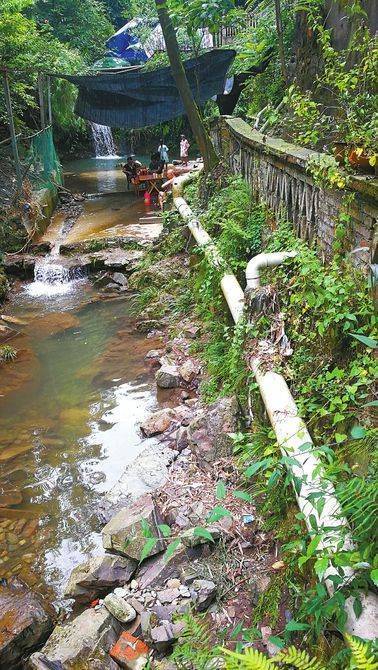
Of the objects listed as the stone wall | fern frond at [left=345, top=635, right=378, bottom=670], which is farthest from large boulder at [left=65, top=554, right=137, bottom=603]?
the stone wall

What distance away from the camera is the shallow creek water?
425cm

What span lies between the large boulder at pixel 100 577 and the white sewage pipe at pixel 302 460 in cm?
145

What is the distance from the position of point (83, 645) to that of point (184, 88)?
8480mm

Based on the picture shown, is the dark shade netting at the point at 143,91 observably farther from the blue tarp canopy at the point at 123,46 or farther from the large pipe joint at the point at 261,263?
the blue tarp canopy at the point at 123,46

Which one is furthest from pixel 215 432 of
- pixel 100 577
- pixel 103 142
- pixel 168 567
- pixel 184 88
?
pixel 103 142

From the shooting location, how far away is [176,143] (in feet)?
82.8

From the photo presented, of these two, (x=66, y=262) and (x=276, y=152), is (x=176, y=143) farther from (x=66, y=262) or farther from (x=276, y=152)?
(x=276, y=152)

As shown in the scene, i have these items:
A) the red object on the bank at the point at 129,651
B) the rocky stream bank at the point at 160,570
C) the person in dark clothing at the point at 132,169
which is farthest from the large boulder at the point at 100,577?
the person in dark clothing at the point at 132,169

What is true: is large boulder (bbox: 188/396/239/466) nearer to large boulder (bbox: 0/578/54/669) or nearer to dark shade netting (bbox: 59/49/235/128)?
large boulder (bbox: 0/578/54/669)

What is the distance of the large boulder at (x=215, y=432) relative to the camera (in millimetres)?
4070

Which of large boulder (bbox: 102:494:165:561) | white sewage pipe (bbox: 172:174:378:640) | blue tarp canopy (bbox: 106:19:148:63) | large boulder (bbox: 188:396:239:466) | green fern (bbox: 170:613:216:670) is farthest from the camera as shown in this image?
blue tarp canopy (bbox: 106:19:148:63)

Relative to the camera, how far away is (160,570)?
3.25 meters

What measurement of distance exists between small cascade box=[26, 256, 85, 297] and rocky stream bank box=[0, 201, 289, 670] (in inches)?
243

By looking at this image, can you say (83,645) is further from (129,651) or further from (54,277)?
(54,277)
